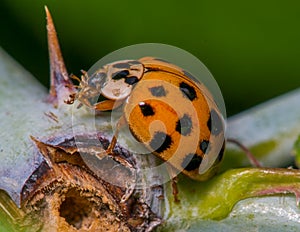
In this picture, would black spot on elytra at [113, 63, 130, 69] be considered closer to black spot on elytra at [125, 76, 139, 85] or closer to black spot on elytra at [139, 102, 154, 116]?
black spot on elytra at [125, 76, 139, 85]

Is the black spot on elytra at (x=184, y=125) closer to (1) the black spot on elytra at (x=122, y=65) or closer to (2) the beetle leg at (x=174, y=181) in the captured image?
(2) the beetle leg at (x=174, y=181)

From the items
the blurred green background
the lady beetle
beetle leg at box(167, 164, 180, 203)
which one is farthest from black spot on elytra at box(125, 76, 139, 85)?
the blurred green background

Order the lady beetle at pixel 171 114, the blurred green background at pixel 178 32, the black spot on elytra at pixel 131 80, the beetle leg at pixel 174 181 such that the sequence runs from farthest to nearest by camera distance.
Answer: the blurred green background at pixel 178 32, the black spot on elytra at pixel 131 80, the lady beetle at pixel 171 114, the beetle leg at pixel 174 181

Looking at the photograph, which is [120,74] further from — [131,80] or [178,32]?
[178,32]

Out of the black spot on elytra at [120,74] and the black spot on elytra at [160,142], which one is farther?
the black spot on elytra at [120,74]

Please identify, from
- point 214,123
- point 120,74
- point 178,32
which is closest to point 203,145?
point 214,123

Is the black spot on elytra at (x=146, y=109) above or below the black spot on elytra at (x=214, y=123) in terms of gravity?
above

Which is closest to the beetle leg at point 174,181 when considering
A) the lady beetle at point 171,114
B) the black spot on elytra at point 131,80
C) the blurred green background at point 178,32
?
the lady beetle at point 171,114

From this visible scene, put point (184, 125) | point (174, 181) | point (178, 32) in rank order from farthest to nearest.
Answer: point (178, 32) → point (184, 125) → point (174, 181)
